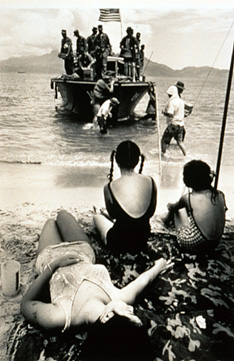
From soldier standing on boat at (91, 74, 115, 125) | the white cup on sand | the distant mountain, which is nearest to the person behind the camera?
the white cup on sand

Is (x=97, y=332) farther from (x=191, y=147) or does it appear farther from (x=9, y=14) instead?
(x=191, y=147)

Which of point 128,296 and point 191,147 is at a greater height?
point 191,147

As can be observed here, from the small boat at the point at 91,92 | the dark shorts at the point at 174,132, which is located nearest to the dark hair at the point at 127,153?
the dark shorts at the point at 174,132

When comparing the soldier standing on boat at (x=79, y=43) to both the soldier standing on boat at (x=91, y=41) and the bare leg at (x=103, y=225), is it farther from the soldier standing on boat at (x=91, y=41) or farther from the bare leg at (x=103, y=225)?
the bare leg at (x=103, y=225)

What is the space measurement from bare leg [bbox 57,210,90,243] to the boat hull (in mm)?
1702

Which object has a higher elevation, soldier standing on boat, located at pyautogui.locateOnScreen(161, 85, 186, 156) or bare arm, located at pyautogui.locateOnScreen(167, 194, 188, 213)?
soldier standing on boat, located at pyautogui.locateOnScreen(161, 85, 186, 156)

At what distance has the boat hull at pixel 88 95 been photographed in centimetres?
329

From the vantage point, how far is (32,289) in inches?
50.7

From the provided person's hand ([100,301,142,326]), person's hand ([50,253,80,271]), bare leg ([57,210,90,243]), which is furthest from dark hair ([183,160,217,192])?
person's hand ([100,301,142,326])

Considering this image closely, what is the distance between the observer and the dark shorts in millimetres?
2799

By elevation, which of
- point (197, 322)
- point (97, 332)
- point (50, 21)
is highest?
point (50, 21)

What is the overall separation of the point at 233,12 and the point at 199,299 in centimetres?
156

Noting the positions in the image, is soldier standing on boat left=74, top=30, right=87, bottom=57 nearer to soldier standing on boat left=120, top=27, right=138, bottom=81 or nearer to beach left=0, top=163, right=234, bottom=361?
soldier standing on boat left=120, top=27, right=138, bottom=81

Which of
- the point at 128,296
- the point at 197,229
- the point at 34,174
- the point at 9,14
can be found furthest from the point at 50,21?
the point at 128,296
